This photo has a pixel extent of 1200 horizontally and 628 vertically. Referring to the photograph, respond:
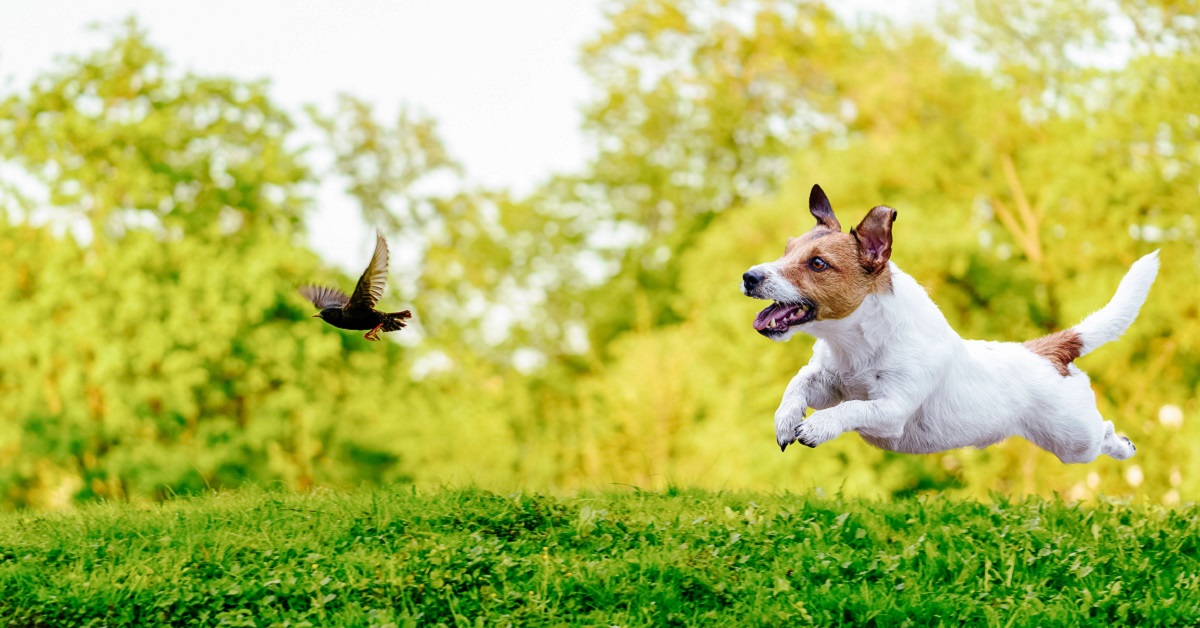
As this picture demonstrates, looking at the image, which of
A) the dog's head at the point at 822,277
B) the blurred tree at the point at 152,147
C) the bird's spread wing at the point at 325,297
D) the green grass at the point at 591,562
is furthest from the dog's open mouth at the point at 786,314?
the blurred tree at the point at 152,147

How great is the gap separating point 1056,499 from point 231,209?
15.0 meters

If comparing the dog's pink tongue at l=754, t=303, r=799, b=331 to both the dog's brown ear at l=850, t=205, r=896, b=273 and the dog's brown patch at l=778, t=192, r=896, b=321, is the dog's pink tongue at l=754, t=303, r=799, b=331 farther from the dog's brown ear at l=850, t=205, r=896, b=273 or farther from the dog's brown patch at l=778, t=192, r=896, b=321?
the dog's brown ear at l=850, t=205, r=896, b=273

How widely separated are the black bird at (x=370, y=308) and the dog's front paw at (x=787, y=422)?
1647 mm

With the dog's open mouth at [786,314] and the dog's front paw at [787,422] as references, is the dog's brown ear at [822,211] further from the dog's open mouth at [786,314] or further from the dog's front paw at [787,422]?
the dog's front paw at [787,422]

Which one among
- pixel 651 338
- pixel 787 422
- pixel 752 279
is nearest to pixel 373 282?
pixel 752 279

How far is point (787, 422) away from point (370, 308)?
1.91 meters

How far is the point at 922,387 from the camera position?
4348mm

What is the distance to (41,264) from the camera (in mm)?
19578

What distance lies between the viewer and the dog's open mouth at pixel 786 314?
4.07m

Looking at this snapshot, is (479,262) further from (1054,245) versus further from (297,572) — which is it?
(297,572)

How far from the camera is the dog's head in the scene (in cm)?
405

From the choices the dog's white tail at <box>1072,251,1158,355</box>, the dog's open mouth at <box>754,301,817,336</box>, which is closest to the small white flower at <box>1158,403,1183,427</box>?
the dog's white tail at <box>1072,251,1158,355</box>

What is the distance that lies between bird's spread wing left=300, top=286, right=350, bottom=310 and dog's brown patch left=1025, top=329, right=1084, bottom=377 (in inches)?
118

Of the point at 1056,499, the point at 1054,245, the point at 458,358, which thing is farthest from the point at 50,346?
the point at 1054,245
